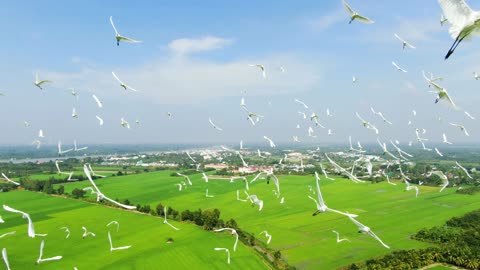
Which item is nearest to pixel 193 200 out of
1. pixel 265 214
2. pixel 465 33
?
pixel 265 214

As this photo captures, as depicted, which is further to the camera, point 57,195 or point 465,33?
point 57,195

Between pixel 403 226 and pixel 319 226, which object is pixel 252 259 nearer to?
pixel 319 226

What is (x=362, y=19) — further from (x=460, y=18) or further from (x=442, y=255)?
(x=442, y=255)

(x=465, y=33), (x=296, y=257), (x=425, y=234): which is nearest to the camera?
(x=465, y=33)

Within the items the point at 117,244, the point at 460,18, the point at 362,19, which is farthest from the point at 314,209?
the point at 460,18

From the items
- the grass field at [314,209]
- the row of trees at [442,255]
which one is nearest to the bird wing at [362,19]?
the row of trees at [442,255]

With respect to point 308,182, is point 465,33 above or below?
above
